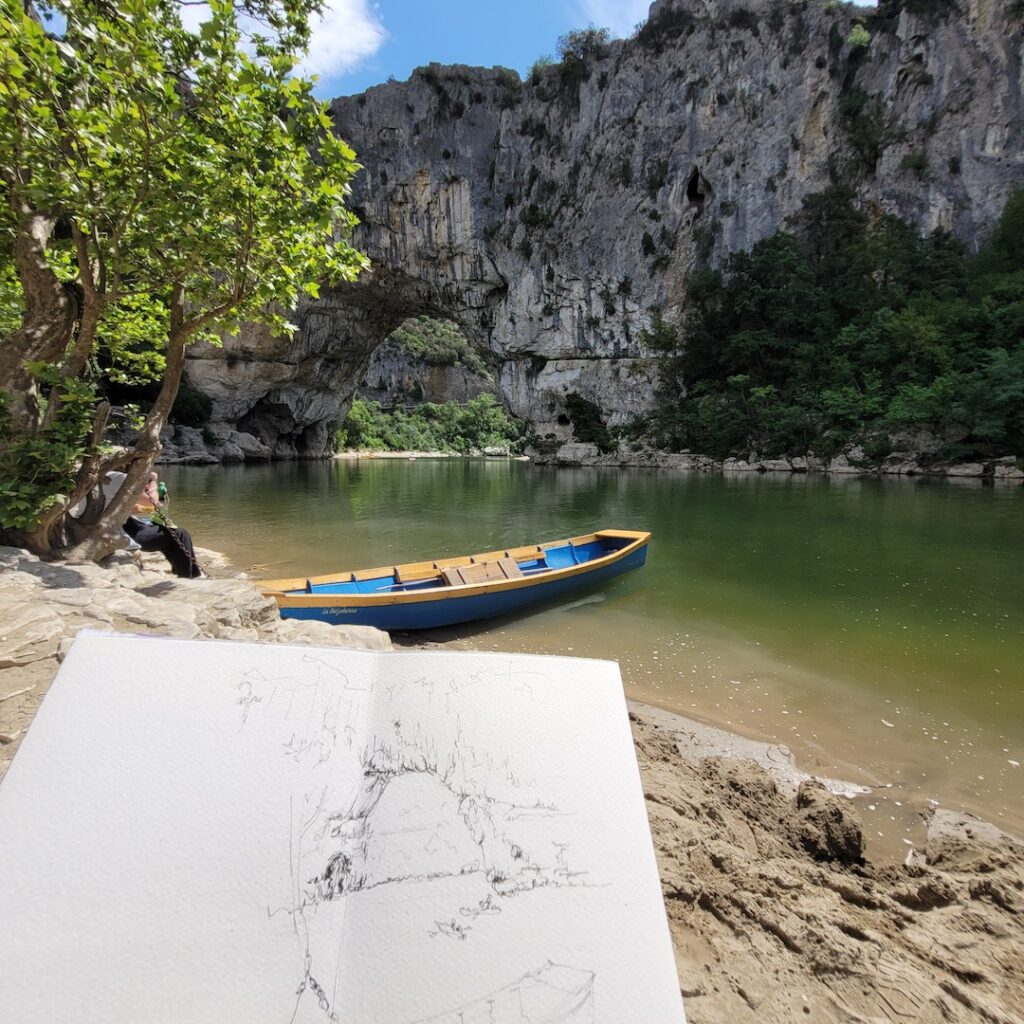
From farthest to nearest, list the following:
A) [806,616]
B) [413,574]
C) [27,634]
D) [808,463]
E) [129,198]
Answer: [808,463], [413,574], [806,616], [129,198], [27,634]

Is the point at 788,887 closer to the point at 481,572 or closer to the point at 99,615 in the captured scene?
the point at 99,615

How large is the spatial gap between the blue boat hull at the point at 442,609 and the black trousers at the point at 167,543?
1.93m

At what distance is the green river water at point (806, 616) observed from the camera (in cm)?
353

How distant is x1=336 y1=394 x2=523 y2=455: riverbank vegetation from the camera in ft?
194

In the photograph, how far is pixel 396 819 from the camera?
1.10m

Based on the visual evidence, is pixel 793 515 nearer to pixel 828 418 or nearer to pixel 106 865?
pixel 106 865

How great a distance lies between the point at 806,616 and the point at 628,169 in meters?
33.3

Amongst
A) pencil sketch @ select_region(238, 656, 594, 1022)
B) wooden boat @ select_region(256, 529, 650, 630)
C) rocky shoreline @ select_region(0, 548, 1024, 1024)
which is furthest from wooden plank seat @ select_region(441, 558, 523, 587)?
pencil sketch @ select_region(238, 656, 594, 1022)

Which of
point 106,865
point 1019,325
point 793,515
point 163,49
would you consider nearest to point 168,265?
point 163,49

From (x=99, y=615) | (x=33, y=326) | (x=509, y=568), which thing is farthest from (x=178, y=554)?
(x=509, y=568)

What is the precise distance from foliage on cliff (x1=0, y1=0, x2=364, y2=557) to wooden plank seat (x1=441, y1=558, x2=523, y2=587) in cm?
313

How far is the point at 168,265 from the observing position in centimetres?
433

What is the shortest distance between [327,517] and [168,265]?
9197mm

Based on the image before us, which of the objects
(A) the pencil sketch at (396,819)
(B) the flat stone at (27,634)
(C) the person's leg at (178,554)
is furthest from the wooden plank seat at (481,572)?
(A) the pencil sketch at (396,819)
